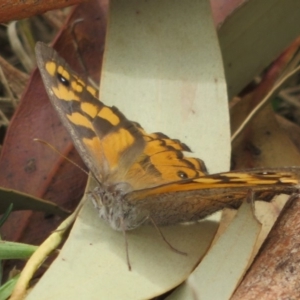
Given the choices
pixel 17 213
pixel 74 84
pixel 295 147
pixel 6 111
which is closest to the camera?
pixel 74 84

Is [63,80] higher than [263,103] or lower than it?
higher

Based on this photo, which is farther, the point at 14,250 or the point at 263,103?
the point at 263,103

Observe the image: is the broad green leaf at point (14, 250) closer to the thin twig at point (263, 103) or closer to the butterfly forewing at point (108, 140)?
the butterfly forewing at point (108, 140)

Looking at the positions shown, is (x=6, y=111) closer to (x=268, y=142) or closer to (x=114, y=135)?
(x=114, y=135)

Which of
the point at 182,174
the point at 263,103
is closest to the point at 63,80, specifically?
the point at 182,174

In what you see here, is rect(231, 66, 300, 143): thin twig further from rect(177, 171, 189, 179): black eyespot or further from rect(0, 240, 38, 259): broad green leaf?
rect(0, 240, 38, 259): broad green leaf

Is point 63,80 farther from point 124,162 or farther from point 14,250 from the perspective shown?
point 14,250

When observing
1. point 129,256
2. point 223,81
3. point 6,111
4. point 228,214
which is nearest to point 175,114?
point 223,81

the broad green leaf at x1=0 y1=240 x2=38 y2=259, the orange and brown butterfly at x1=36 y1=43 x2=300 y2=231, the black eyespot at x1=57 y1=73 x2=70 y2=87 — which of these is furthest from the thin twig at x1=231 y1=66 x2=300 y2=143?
the broad green leaf at x1=0 y1=240 x2=38 y2=259
